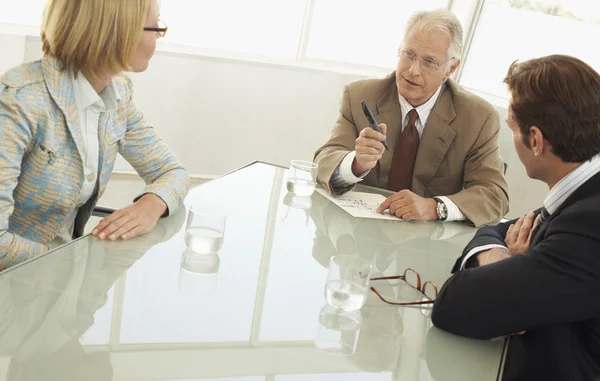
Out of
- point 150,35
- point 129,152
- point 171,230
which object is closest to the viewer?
point 171,230

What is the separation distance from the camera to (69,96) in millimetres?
1755

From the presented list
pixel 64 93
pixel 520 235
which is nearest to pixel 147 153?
pixel 64 93

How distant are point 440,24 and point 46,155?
160 centimetres

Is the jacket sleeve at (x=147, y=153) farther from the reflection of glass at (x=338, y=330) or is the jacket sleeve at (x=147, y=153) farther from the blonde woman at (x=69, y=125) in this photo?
the reflection of glass at (x=338, y=330)

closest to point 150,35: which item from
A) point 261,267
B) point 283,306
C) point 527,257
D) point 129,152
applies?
point 129,152

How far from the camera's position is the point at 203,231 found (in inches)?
62.2

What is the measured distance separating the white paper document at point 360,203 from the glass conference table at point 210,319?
1.09 feet

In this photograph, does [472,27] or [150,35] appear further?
[472,27]

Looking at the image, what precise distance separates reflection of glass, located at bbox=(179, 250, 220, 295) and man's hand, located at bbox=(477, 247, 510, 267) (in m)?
0.67

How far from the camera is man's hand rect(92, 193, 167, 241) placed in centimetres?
159

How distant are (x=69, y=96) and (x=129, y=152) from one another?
1.09 ft

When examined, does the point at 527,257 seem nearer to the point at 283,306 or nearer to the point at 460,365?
the point at 460,365

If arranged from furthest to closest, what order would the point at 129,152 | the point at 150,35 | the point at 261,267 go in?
the point at 129,152 → the point at 150,35 → the point at 261,267

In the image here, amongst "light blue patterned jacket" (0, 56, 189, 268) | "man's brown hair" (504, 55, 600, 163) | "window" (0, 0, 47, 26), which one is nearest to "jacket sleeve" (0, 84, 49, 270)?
"light blue patterned jacket" (0, 56, 189, 268)
